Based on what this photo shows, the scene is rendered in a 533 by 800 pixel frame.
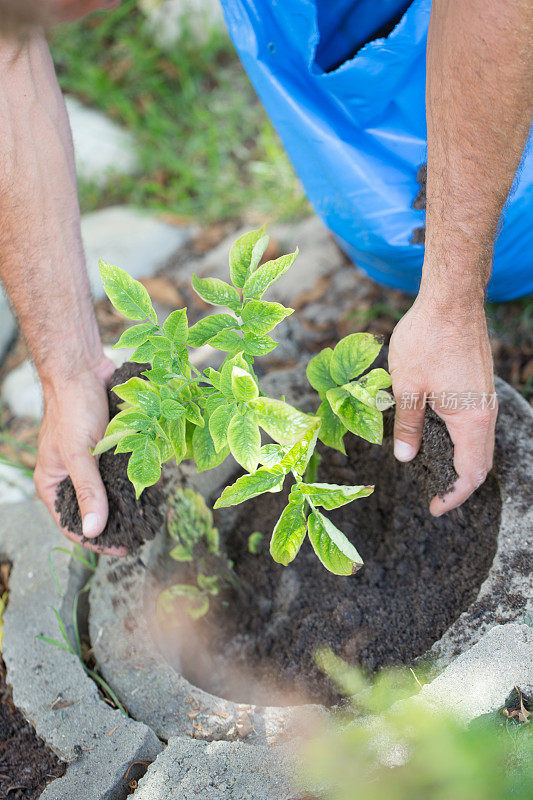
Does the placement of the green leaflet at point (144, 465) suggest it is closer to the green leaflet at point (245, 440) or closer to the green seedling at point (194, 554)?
the green leaflet at point (245, 440)

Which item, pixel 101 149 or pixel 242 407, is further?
pixel 101 149

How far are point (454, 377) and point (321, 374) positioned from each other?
27 cm

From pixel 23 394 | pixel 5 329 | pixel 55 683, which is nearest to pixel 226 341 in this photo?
pixel 55 683

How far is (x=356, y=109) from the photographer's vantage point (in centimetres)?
196

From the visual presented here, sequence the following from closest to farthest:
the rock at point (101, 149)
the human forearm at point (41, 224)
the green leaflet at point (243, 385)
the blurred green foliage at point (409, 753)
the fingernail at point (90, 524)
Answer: the blurred green foliage at point (409, 753), the green leaflet at point (243, 385), the fingernail at point (90, 524), the human forearm at point (41, 224), the rock at point (101, 149)

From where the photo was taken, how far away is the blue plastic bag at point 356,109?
6.11 feet

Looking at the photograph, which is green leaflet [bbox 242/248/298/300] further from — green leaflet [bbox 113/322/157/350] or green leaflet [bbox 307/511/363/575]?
green leaflet [bbox 307/511/363/575]

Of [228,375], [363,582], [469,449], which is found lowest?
[363,582]

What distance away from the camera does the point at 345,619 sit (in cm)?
163

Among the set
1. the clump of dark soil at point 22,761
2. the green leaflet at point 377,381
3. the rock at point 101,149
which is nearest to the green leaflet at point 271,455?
the green leaflet at point 377,381

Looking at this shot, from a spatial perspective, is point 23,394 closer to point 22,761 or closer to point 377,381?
point 22,761

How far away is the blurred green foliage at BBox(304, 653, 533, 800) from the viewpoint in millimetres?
1033

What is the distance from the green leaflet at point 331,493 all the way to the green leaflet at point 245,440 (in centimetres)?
11

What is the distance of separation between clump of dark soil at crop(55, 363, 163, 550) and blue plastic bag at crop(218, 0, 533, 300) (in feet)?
2.78
